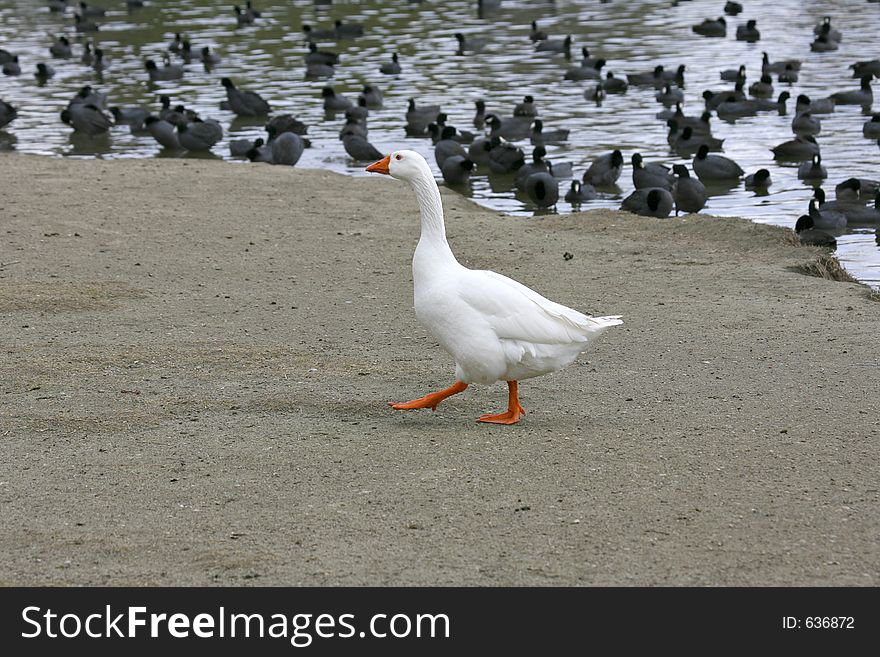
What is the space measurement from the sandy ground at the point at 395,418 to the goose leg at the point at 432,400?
0.25ft

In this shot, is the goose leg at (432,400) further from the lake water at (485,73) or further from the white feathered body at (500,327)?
the lake water at (485,73)

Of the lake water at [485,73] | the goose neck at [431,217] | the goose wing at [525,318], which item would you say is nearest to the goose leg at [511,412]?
the goose wing at [525,318]

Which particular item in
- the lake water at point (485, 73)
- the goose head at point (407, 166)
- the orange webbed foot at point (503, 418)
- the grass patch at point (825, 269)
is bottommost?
the lake water at point (485, 73)

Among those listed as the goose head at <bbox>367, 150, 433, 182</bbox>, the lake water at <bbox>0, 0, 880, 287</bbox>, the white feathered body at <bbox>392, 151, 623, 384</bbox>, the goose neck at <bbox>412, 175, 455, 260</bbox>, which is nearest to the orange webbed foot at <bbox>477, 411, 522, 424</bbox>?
the white feathered body at <bbox>392, 151, 623, 384</bbox>

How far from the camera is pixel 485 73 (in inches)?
1111

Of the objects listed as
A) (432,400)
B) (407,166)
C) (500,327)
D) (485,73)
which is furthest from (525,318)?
(485,73)

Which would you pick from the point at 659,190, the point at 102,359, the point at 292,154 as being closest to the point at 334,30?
the point at 292,154

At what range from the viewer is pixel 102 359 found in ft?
28.8

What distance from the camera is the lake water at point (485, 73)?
802 inches

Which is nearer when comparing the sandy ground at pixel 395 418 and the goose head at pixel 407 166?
the sandy ground at pixel 395 418

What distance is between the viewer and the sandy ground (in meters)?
5.65

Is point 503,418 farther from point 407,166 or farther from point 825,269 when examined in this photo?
point 825,269

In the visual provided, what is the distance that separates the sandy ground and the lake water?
3954mm

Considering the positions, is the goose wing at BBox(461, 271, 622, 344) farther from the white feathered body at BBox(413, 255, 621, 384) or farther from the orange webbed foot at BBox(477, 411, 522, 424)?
the orange webbed foot at BBox(477, 411, 522, 424)
